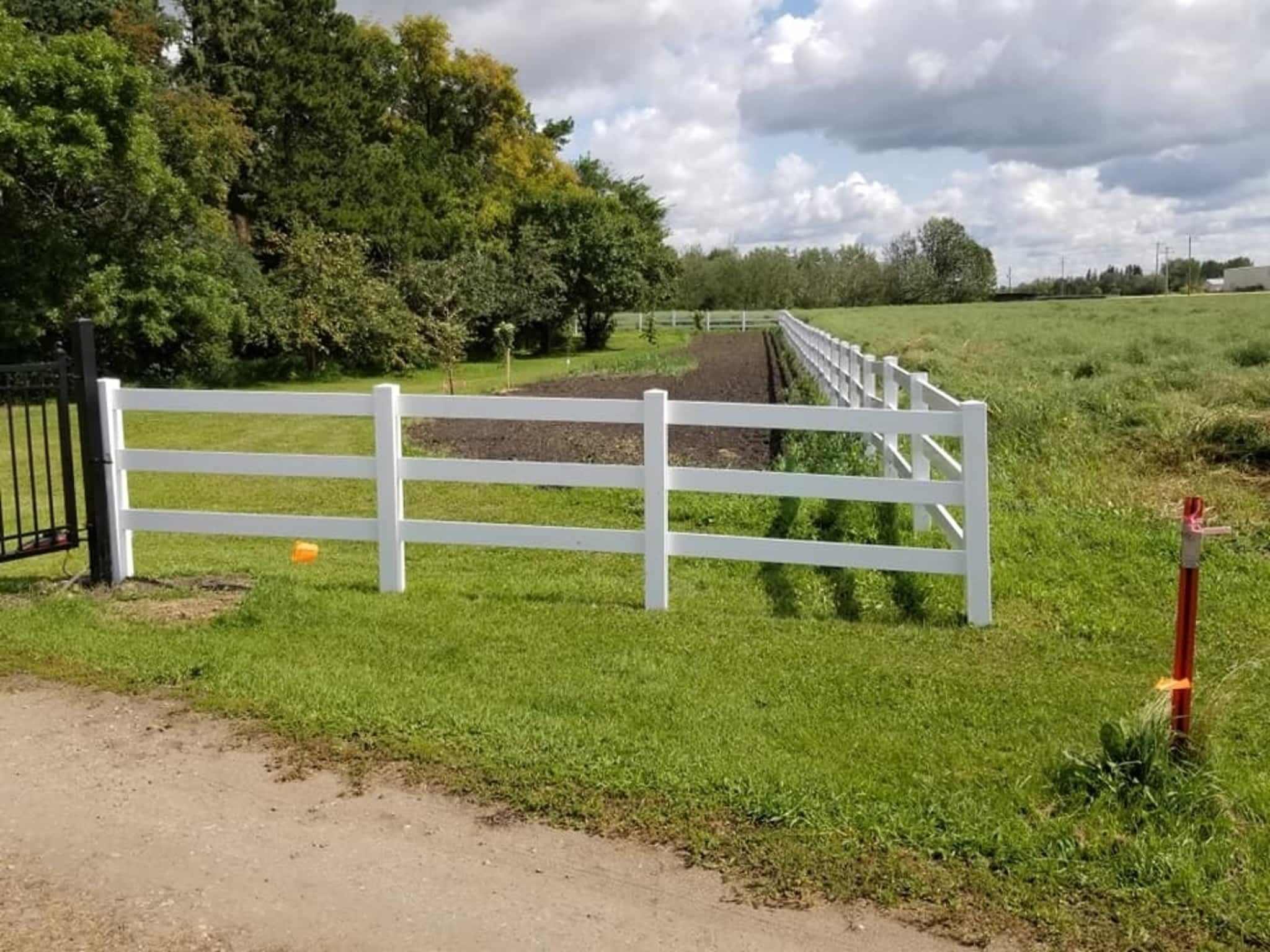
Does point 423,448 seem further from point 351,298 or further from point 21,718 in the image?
point 351,298

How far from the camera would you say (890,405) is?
10.6 meters

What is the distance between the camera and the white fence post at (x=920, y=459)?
8.54 meters

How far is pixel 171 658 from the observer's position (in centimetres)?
571

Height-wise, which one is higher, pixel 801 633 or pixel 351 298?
pixel 351 298

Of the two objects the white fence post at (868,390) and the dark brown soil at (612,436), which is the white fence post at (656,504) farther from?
the dark brown soil at (612,436)

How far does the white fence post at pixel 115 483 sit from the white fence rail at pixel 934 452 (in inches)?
190

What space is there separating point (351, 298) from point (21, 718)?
87.3 ft

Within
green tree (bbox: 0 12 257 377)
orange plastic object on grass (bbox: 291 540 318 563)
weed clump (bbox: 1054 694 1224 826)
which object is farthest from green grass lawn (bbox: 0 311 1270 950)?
green tree (bbox: 0 12 257 377)

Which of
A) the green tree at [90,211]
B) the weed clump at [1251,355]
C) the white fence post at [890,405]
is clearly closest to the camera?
the white fence post at [890,405]

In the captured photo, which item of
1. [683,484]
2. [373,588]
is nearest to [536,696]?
[683,484]

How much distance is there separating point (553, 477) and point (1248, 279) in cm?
9730

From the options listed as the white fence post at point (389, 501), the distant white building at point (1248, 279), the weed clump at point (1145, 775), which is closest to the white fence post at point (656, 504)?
the white fence post at point (389, 501)

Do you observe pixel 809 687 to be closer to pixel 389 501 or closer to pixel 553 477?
pixel 553 477

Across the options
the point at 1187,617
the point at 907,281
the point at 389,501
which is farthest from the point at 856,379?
the point at 907,281
